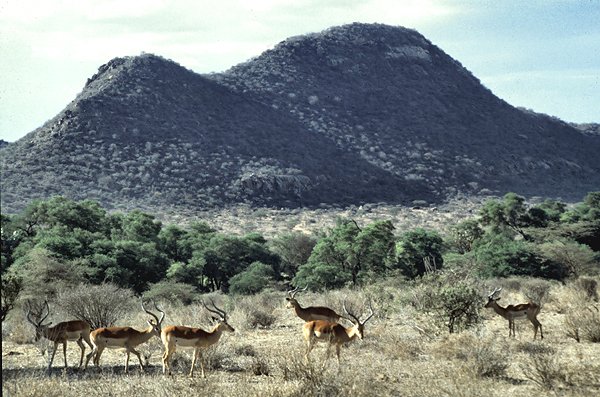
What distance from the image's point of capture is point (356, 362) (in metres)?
12.4

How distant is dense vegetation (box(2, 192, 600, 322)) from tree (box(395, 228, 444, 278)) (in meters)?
0.06

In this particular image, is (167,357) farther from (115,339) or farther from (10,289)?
(10,289)

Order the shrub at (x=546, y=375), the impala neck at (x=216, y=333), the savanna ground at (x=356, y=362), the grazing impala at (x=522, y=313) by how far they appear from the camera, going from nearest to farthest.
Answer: the savanna ground at (x=356, y=362) → the shrub at (x=546, y=375) → the impala neck at (x=216, y=333) → the grazing impala at (x=522, y=313)

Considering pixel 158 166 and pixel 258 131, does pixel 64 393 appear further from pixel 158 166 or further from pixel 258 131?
pixel 258 131

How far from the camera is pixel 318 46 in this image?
102m

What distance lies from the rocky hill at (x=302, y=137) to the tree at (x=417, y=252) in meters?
28.9

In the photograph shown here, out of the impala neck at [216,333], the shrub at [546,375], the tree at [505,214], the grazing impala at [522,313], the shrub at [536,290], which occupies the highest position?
the tree at [505,214]

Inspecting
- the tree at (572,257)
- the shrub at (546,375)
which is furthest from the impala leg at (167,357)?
the tree at (572,257)

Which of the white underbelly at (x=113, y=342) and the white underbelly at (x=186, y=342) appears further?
the white underbelly at (x=113, y=342)

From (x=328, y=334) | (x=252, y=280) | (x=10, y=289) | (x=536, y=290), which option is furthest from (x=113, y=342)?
(x=252, y=280)

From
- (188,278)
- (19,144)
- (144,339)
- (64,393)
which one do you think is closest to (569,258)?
(188,278)

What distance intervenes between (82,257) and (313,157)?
50586 millimetres

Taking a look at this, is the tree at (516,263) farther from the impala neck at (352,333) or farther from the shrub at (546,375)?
the shrub at (546,375)

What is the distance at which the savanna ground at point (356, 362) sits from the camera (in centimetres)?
944
